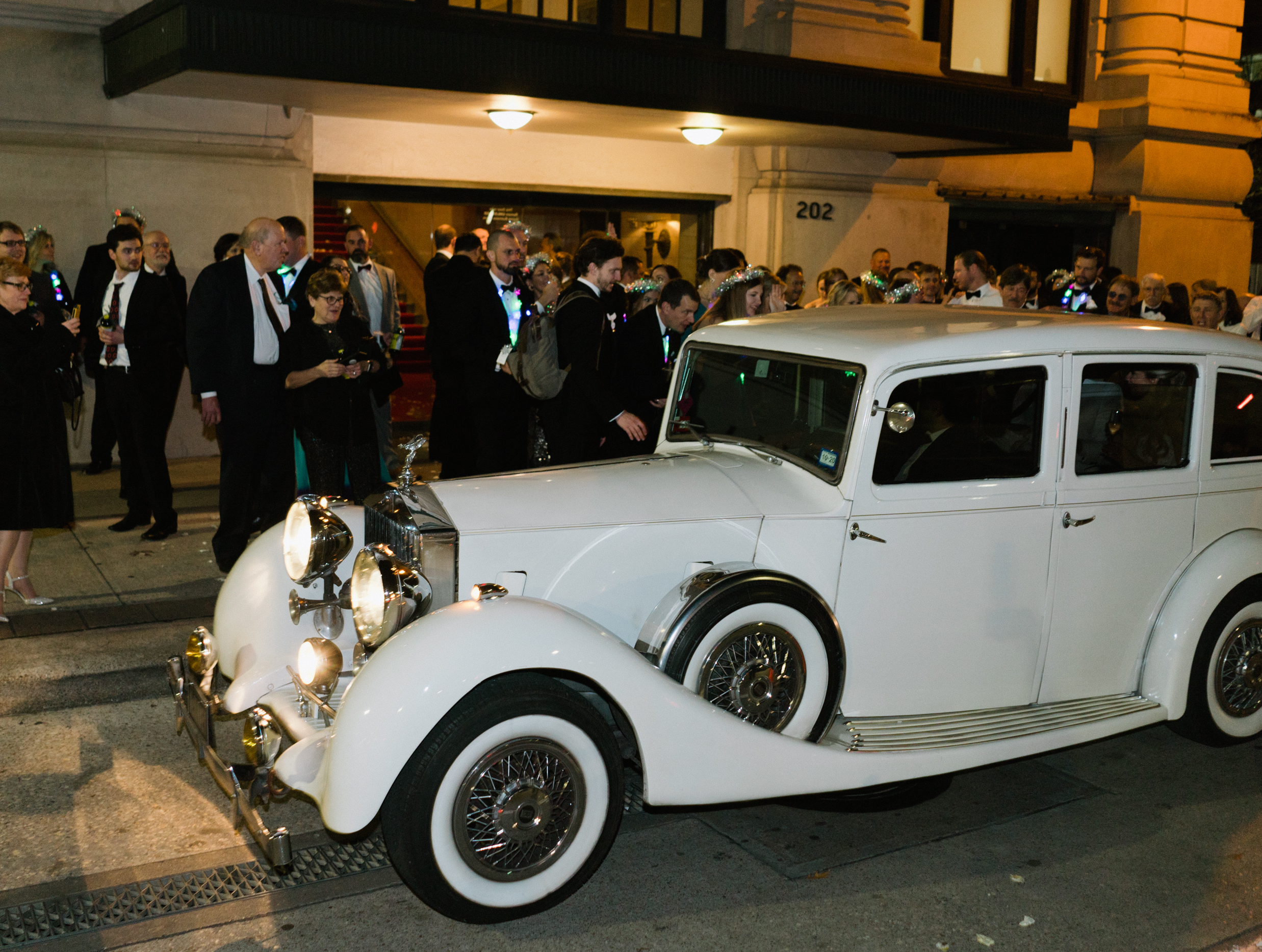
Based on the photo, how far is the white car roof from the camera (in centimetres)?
419

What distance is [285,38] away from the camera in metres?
8.56

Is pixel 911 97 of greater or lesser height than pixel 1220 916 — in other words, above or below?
above

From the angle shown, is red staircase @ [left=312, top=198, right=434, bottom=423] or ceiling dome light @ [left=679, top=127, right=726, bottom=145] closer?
ceiling dome light @ [left=679, top=127, right=726, bottom=145]

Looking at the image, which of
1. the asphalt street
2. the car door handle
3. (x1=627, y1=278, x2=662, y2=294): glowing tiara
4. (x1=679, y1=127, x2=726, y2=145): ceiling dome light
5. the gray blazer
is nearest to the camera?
the asphalt street

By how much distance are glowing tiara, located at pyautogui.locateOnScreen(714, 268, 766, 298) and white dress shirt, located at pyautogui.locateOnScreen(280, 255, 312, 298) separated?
2.69m

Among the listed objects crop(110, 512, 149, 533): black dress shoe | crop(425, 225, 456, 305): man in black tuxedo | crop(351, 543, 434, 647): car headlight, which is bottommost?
crop(110, 512, 149, 533): black dress shoe

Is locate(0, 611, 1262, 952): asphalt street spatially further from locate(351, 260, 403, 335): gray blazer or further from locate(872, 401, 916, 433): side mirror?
locate(351, 260, 403, 335): gray blazer

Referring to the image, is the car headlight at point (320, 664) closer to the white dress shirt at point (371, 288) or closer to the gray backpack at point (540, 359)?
the gray backpack at point (540, 359)

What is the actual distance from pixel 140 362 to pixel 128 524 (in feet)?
3.82

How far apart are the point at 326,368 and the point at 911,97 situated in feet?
24.4


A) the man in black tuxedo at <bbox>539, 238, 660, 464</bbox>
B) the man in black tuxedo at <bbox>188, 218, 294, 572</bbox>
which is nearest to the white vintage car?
the man in black tuxedo at <bbox>539, 238, 660, 464</bbox>

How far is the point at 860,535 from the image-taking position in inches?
161

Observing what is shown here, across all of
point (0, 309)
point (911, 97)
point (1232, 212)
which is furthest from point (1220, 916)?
point (1232, 212)

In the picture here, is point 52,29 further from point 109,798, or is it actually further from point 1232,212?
point 1232,212
